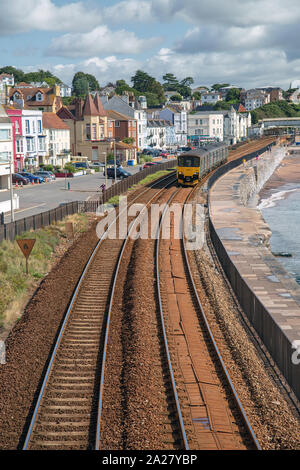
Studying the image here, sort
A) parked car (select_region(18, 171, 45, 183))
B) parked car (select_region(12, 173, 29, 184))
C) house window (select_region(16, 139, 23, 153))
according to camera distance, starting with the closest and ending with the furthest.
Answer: parked car (select_region(12, 173, 29, 184)) < parked car (select_region(18, 171, 45, 183)) < house window (select_region(16, 139, 23, 153))

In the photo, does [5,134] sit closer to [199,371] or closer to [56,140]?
[56,140]

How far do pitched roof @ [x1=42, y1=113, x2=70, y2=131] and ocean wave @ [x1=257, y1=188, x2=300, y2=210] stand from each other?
1229 inches

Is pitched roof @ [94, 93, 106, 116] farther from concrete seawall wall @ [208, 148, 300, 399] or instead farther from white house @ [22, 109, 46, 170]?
concrete seawall wall @ [208, 148, 300, 399]

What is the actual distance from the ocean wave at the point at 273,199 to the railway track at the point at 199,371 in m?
42.4

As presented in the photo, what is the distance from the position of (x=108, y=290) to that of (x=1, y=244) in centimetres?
757

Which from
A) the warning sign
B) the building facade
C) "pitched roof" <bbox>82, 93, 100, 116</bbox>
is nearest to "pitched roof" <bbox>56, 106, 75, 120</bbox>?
"pitched roof" <bbox>82, 93, 100, 116</bbox>

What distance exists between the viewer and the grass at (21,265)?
19.6 meters

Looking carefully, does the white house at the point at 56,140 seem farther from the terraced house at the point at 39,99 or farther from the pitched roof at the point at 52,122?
the terraced house at the point at 39,99

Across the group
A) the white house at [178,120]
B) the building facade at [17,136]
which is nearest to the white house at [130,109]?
the white house at [178,120]

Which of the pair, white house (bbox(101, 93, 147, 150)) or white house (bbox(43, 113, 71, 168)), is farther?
white house (bbox(101, 93, 147, 150))

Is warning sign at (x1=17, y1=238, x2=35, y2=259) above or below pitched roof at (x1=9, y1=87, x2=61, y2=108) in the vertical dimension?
below

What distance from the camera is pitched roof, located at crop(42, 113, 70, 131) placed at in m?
76.6

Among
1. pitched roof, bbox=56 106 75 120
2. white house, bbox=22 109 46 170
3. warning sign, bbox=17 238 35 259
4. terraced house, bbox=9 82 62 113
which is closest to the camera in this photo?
warning sign, bbox=17 238 35 259
